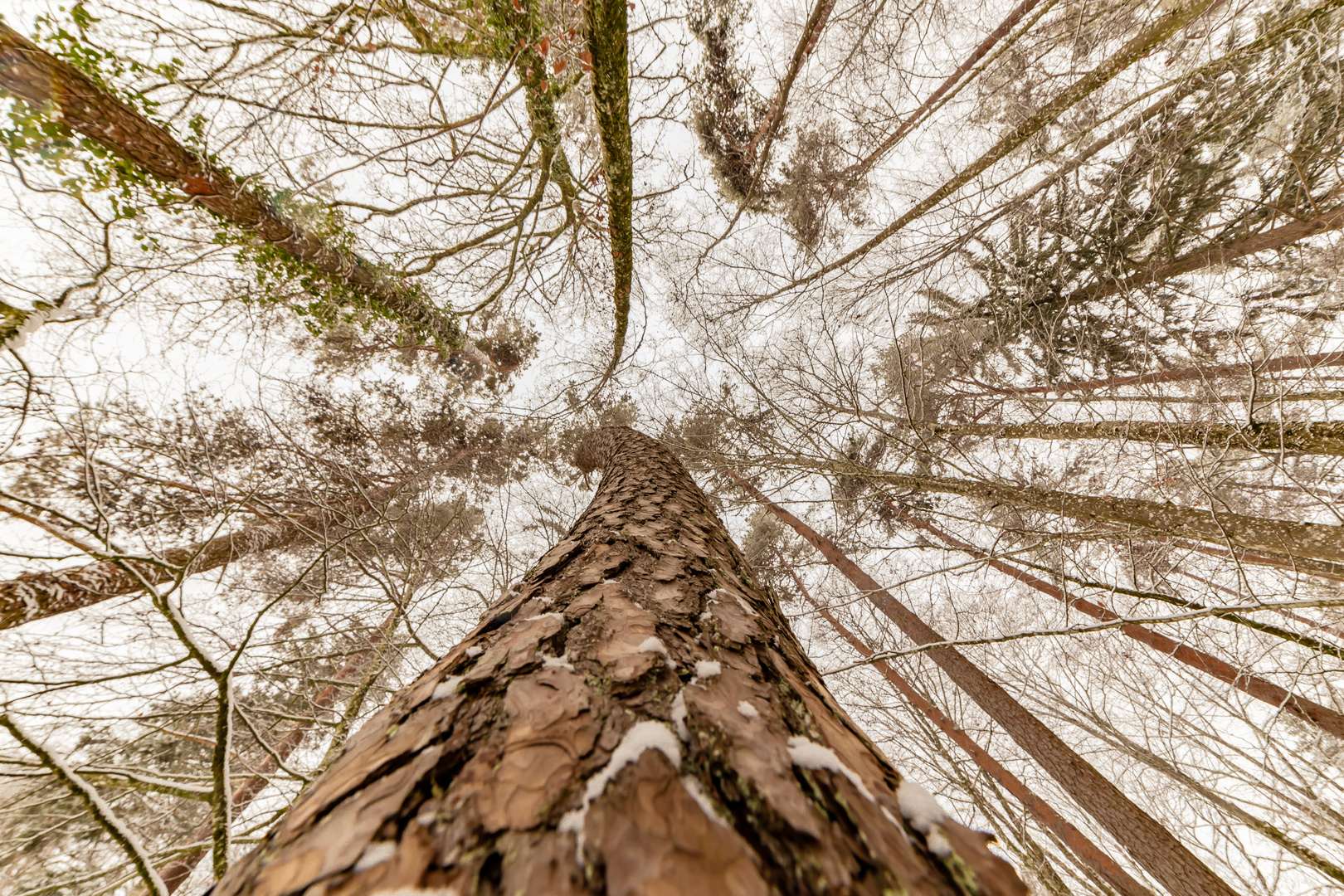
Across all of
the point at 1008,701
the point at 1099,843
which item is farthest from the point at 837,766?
the point at 1099,843

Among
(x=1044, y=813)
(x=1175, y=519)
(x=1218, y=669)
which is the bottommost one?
(x=1044, y=813)

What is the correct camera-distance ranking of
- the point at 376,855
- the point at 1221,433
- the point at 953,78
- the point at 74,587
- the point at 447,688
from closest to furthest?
the point at 376,855 → the point at 447,688 → the point at 1221,433 → the point at 74,587 → the point at 953,78

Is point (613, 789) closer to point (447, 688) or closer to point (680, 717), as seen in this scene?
point (680, 717)

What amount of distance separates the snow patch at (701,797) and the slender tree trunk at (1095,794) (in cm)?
211

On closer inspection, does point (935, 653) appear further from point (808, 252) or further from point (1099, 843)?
point (808, 252)

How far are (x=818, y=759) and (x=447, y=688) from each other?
1.94 feet

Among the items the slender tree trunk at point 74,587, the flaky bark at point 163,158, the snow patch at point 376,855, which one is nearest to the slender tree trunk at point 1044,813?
the snow patch at point 376,855

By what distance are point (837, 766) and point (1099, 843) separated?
618cm

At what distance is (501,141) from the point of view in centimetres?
414

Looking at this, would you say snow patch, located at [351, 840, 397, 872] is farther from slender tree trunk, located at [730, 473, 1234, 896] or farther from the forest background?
slender tree trunk, located at [730, 473, 1234, 896]

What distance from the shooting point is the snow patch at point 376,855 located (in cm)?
42

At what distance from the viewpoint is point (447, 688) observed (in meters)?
0.71

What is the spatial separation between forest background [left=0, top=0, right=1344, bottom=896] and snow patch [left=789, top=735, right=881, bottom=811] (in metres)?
1.36

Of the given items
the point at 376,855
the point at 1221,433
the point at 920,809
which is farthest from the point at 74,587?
the point at 1221,433
